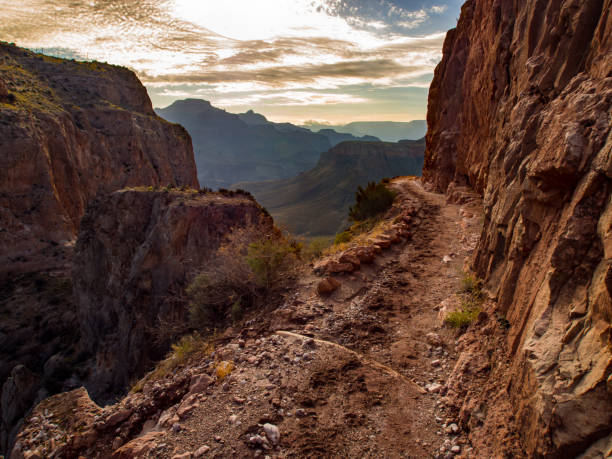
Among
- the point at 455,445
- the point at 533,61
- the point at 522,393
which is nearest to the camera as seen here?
the point at 522,393

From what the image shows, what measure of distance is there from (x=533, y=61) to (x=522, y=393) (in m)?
6.53

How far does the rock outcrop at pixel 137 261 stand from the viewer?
15.1 m

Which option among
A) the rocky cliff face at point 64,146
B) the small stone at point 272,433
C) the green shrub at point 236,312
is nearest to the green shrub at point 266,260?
the green shrub at point 236,312

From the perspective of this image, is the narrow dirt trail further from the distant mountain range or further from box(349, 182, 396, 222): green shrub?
the distant mountain range

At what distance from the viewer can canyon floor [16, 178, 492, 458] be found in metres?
3.87

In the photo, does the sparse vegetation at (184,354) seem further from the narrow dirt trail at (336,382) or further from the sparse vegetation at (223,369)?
the sparse vegetation at (223,369)

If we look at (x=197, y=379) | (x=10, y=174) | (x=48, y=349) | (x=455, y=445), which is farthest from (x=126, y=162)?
(x=455, y=445)

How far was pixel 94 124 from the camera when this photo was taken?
47625 mm

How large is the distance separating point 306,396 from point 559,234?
12.5 feet

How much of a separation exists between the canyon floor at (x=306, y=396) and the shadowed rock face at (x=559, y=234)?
1179mm

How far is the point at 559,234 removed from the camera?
3400 mm

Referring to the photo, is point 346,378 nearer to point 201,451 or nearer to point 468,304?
point 201,451

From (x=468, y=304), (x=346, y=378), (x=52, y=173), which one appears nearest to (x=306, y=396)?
(x=346, y=378)

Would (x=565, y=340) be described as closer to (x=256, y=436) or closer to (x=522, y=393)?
(x=522, y=393)
